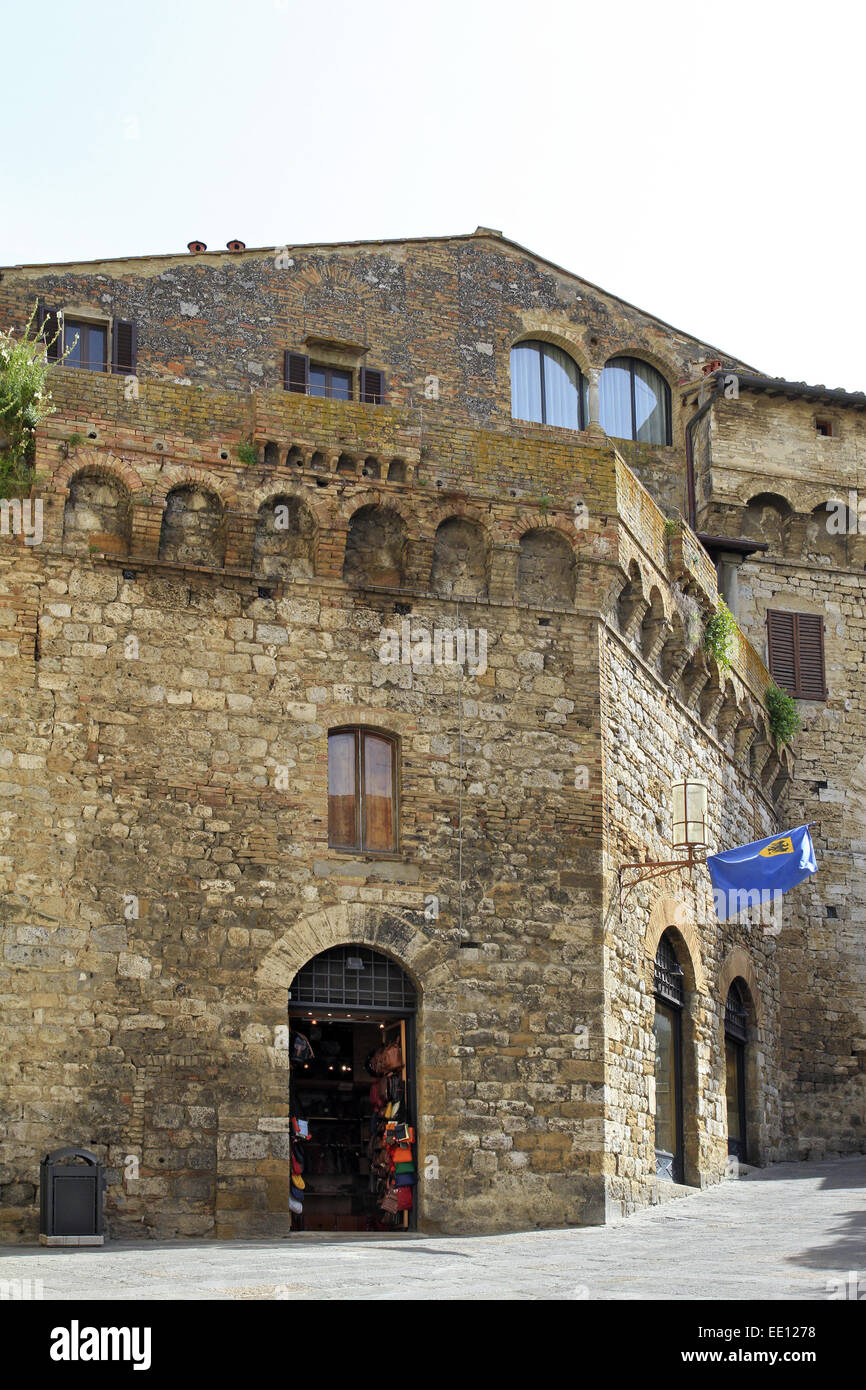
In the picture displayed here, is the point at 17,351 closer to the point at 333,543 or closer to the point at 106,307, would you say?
the point at 333,543

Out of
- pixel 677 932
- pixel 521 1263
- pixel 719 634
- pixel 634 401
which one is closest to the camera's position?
pixel 521 1263

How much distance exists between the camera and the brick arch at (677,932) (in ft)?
61.9

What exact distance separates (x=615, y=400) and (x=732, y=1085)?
10.8m

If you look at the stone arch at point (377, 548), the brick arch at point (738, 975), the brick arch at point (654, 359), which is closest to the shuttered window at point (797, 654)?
the brick arch at point (654, 359)

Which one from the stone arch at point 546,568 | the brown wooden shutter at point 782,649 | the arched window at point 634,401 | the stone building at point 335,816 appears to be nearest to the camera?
the stone building at point 335,816

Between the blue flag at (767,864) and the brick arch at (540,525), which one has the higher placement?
the brick arch at (540,525)

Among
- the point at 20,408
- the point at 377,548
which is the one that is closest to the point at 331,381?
the point at 377,548

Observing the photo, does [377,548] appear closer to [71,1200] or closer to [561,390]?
[71,1200]

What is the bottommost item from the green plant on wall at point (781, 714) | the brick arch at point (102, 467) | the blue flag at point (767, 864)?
the blue flag at point (767, 864)

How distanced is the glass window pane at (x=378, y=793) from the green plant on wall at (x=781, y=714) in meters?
10.3

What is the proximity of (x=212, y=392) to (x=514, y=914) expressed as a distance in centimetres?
579

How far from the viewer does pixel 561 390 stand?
2695 centimetres

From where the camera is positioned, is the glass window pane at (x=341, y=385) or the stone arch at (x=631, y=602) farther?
the glass window pane at (x=341, y=385)

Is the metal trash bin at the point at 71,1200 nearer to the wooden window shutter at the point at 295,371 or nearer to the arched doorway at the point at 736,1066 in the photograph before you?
the arched doorway at the point at 736,1066
